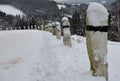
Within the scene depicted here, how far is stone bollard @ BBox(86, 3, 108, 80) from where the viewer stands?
5.22m

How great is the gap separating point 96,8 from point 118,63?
203 centimetres

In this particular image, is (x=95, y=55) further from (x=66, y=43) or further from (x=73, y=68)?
(x=66, y=43)

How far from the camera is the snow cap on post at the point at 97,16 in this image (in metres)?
5.24

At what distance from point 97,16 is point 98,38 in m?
0.40

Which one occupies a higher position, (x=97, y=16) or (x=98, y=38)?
(x=97, y=16)

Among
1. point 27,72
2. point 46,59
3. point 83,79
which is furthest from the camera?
point 46,59

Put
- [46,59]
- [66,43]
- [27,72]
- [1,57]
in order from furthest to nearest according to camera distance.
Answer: [66,43], [1,57], [46,59], [27,72]

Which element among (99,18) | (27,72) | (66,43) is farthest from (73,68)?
(66,43)

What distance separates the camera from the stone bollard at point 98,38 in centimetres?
522

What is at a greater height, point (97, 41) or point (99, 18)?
point (99, 18)

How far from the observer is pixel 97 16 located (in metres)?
5.26

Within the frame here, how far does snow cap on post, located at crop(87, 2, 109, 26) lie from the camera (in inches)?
206

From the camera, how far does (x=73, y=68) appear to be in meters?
6.29

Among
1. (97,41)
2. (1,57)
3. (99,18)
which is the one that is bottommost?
(1,57)
